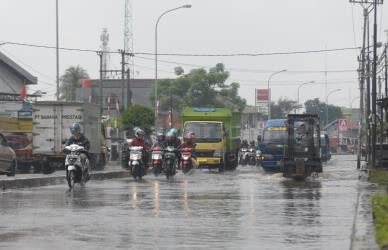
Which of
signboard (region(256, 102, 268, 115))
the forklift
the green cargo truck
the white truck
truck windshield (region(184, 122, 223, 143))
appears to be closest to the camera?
the forklift

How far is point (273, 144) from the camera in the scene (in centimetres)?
4128

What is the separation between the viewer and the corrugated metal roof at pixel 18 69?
2217 inches

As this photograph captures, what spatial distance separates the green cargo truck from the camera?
3969 cm

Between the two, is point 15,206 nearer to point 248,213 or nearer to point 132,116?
point 248,213

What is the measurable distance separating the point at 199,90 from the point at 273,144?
58.9 meters

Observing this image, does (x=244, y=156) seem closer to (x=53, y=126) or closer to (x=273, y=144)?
(x=273, y=144)

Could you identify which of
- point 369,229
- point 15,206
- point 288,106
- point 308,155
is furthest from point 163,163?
point 288,106

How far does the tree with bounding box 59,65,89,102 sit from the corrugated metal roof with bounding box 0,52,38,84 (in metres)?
48.5

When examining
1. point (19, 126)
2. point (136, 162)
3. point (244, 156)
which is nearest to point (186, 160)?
point (136, 162)

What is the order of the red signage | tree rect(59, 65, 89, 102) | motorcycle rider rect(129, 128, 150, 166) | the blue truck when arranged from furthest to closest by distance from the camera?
the red signage < tree rect(59, 65, 89, 102) < the blue truck < motorcycle rider rect(129, 128, 150, 166)

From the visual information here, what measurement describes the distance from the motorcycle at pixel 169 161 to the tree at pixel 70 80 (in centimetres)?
7954

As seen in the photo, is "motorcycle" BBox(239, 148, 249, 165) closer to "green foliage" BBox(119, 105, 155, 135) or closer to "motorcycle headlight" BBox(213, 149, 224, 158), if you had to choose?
"green foliage" BBox(119, 105, 155, 135)

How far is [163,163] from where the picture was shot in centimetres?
3023

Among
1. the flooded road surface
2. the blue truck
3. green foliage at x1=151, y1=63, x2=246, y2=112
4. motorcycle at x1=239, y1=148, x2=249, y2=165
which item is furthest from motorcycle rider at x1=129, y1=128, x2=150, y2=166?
green foliage at x1=151, y1=63, x2=246, y2=112
